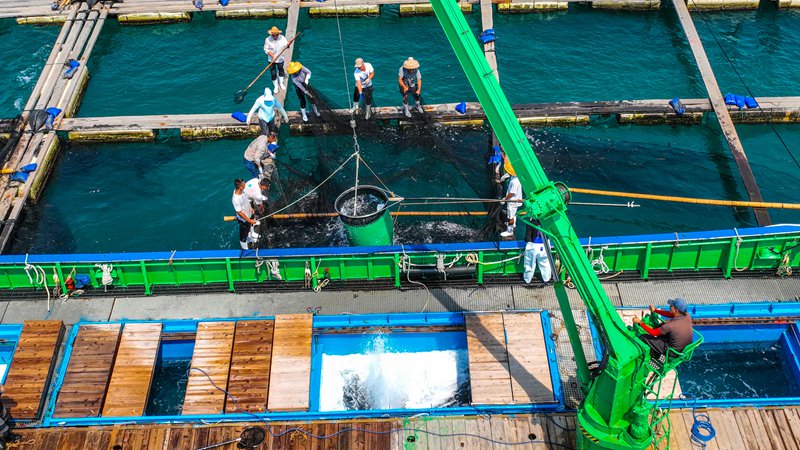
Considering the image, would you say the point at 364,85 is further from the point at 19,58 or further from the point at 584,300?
the point at 19,58

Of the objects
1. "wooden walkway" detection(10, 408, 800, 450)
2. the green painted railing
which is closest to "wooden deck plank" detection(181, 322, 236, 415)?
"wooden walkway" detection(10, 408, 800, 450)

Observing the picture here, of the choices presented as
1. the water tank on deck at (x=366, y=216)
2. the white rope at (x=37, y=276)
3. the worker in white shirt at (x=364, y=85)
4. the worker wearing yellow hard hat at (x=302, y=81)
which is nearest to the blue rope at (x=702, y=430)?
the water tank on deck at (x=366, y=216)

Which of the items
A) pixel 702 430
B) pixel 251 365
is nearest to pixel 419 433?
pixel 251 365

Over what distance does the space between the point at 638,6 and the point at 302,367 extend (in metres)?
19.3

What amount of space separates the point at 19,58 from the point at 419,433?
2092 centimetres

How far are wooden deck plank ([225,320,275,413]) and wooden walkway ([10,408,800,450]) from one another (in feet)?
1.82

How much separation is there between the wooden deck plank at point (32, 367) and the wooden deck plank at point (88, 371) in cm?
40

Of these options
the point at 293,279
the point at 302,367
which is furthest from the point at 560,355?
the point at 293,279

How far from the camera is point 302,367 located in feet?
44.4

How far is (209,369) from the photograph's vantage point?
44.5 feet

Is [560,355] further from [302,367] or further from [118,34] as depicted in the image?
[118,34]

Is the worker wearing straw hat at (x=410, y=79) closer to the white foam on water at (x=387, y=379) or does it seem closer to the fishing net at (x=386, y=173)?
the fishing net at (x=386, y=173)

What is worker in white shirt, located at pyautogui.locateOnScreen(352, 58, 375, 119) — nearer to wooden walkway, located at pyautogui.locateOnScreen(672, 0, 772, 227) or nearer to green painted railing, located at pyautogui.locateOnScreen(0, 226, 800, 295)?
green painted railing, located at pyautogui.locateOnScreen(0, 226, 800, 295)

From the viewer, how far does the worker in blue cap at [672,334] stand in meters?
10.6
